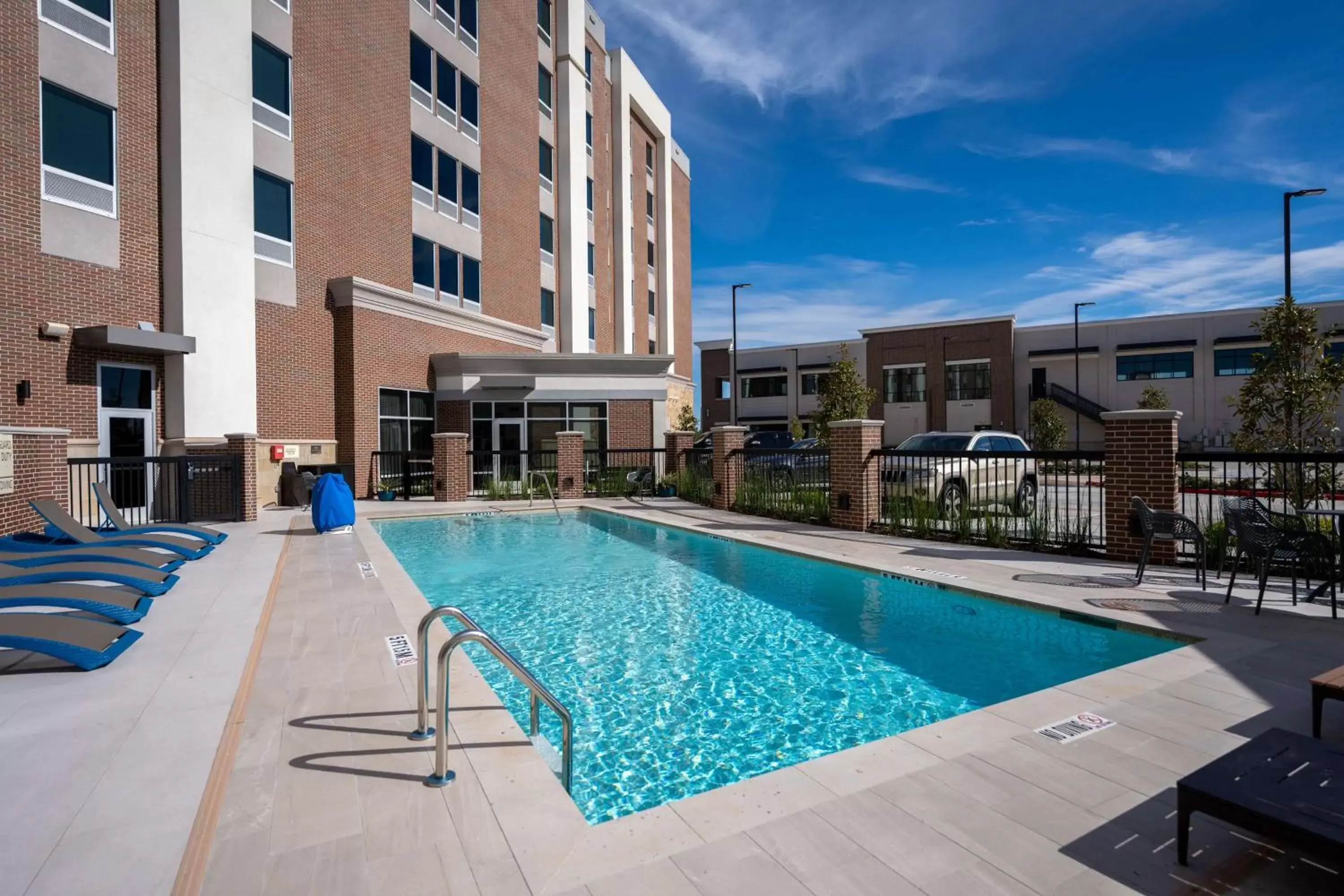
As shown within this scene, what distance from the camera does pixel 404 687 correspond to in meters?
5.02

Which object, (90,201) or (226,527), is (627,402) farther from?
(90,201)

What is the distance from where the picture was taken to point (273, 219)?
709 inches

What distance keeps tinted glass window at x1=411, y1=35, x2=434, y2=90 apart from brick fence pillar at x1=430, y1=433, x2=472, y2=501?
1177 centimetres

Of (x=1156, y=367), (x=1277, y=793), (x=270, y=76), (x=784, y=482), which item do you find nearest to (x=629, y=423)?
(x=784, y=482)

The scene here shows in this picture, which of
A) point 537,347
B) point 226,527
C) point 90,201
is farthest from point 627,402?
point 90,201

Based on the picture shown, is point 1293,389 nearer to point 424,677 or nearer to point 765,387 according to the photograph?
point 424,677

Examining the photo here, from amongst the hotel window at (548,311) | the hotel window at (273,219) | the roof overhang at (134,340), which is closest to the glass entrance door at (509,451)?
the hotel window at (548,311)

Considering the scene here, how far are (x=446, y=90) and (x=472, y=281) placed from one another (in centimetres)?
629

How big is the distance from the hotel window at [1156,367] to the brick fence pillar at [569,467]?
38.5m

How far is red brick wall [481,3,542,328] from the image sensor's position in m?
25.4

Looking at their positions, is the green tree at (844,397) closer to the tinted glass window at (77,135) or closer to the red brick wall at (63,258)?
the red brick wall at (63,258)

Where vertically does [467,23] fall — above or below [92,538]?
above

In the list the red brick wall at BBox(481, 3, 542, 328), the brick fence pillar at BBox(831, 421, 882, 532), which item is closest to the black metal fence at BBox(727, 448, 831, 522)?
the brick fence pillar at BBox(831, 421, 882, 532)

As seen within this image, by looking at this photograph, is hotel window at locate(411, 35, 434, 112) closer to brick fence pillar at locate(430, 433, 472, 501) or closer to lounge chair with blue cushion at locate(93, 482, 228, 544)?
brick fence pillar at locate(430, 433, 472, 501)
